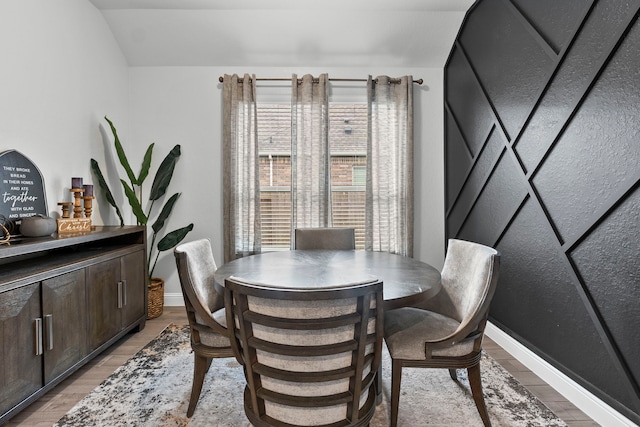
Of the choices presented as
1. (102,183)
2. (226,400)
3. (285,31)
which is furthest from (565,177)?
(102,183)

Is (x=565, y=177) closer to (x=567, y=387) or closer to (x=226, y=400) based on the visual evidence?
(x=567, y=387)

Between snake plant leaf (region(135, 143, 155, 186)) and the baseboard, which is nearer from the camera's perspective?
the baseboard

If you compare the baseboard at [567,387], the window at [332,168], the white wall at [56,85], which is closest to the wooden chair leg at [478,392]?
the baseboard at [567,387]

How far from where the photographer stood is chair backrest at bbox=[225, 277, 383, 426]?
104 cm

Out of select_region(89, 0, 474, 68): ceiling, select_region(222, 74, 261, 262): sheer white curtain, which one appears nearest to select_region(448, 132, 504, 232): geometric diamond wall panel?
select_region(89, 0, 474, 68): ceiling

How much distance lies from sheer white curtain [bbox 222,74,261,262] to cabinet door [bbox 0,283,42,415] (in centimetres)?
179

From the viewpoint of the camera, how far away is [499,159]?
2.59 meters

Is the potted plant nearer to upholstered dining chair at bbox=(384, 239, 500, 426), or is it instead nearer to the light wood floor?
the light wood floor

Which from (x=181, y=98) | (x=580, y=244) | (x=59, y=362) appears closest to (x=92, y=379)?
(x=59, y=362)

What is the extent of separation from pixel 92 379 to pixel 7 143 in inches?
64.5

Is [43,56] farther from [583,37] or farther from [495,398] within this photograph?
[495,398]

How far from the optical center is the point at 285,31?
3250 millimetres

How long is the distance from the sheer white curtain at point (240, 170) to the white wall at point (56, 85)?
1153 millimetres

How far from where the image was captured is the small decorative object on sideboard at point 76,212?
7.63ft
